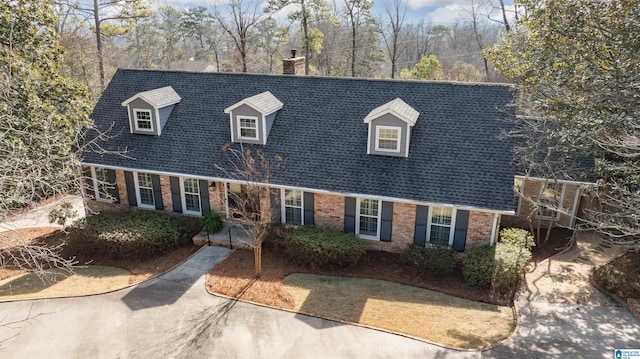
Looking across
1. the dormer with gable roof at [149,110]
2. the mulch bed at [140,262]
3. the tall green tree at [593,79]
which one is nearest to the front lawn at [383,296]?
the mulch bed at [140,262]

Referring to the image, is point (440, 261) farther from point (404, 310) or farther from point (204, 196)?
point (204, 196)

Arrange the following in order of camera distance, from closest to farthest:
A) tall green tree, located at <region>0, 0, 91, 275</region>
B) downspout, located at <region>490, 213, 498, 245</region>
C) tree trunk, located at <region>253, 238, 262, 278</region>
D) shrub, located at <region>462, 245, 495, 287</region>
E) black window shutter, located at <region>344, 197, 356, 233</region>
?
1. shrub, located at <region>462, 245, 495, 287</region>
2. tall green tree, located at <region>0, 0, 91, 275</region>
3. downspout, located at <region>490, 213, 498, 245</region>
4. tree trunk, located at <region>253, 238, 262, 278</region>
5. black window shutter, located at <region>344, 197, 356, 233</region>

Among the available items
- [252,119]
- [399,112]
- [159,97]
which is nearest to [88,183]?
[159,97]

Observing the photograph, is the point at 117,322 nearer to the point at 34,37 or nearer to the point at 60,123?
the point at 60,123

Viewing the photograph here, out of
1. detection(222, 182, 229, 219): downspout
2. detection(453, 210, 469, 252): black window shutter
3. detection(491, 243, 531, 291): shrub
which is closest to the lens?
detection(491, 243, 531, 291): shrub

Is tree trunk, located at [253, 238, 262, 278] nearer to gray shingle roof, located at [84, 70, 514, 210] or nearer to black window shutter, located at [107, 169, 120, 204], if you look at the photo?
gray shingle roof, located at [84, 70, 514, 210]

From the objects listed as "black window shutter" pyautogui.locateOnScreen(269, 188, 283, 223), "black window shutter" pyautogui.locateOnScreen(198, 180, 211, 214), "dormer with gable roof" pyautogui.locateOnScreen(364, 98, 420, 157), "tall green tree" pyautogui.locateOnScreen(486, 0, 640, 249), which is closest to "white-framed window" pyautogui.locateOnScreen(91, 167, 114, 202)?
"black window shutter" pyautogui.locateOnScreen(198, 180, 211, 214)

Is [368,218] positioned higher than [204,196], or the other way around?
[204,196]
